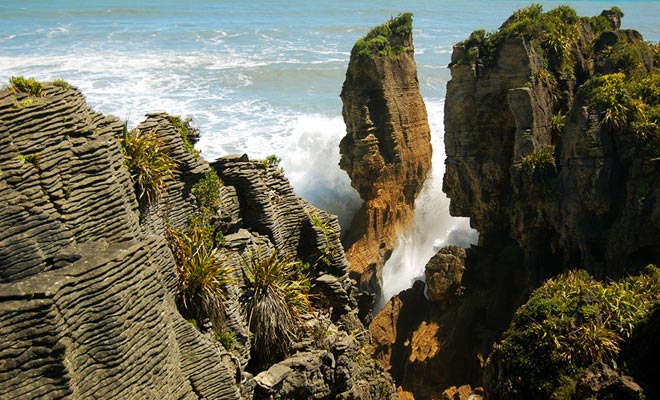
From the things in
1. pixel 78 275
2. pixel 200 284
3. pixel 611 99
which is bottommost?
pixel 200 284

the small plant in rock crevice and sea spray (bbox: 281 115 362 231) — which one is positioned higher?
the small plant in rock crevice

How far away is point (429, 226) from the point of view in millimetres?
39281

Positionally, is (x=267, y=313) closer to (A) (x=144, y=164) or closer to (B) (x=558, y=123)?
(A) (x=144, y=164)

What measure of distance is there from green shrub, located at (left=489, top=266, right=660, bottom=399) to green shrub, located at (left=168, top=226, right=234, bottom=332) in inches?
244

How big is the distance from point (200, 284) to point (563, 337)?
726 centimetres

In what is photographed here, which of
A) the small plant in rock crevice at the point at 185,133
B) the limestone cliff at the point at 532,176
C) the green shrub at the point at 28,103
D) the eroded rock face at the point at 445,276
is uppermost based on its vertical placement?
the green shrub at the point at 28,103

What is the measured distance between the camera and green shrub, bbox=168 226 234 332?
12883 mm

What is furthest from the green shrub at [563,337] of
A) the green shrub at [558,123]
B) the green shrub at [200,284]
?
the green shrub at [558,123]

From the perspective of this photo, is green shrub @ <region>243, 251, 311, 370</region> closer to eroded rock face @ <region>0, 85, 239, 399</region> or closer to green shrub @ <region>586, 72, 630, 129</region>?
eroded rock face @ <region>0, 85, 239, 399</region>

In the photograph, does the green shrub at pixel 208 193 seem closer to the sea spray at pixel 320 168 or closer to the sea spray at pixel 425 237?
the sea spray at pixel 425 237

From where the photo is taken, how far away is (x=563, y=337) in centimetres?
1526

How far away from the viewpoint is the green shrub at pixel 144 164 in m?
13.0

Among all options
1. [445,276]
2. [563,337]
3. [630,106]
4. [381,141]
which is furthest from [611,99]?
[381,141]

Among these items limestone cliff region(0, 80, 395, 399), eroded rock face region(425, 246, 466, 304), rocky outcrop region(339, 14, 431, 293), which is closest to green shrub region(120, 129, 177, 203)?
limestone cliff region(0, 80, 395, 399)
